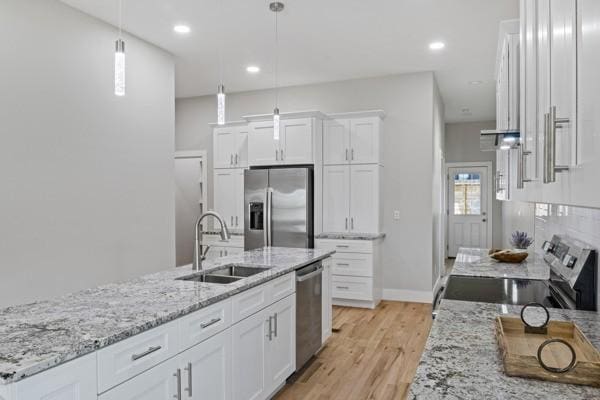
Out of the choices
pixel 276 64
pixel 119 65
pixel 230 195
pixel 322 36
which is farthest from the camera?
pixel 230 195

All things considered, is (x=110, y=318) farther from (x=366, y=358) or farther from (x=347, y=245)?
(x=347, y=245)

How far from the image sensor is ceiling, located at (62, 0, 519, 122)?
12.1ft

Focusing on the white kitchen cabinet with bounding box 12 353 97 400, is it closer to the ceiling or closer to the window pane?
the ceiling

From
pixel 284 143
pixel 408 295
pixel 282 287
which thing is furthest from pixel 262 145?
pixel 282 287

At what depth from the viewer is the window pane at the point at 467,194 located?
931cm

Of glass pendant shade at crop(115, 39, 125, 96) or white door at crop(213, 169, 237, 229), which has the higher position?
glass pendant shade at crop(115, 39, 125, 96)

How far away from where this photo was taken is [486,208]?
30.2ft

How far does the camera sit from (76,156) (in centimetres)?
372

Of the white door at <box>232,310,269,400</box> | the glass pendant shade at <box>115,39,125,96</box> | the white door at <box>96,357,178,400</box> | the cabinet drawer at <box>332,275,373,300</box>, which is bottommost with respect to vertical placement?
the cabinet drawer at <box>332,275,373,300</box>

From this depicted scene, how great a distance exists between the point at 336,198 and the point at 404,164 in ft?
3.44

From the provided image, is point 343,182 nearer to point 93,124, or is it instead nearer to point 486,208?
point 93,124

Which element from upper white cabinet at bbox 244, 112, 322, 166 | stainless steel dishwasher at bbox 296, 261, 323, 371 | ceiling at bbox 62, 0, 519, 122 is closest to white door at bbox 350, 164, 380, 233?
upper white cabinet at bbox 244, 112, 322, 166

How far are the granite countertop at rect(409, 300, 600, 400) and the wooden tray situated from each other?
2cm

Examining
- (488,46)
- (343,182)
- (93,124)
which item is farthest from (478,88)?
(93,124)
